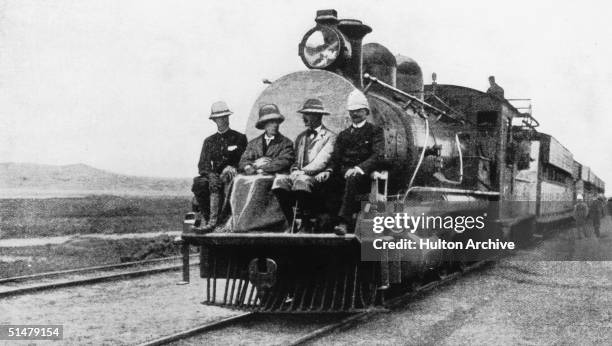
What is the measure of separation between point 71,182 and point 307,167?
4734 cm

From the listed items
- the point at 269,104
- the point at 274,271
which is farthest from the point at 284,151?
the point at 274,271

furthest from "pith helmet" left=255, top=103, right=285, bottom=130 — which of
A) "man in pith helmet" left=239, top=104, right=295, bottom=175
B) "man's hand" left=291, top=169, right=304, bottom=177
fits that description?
"man's hand" left=291, top=169, right=304, bottom=177

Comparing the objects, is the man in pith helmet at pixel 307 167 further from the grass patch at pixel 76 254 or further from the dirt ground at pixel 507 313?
the grass patch at pixel 76 254

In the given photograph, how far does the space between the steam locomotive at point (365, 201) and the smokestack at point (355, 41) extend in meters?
0.01

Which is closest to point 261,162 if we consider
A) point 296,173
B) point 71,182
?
point 296,173

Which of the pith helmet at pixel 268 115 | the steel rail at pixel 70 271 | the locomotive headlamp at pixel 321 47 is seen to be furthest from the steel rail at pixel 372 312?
the steel rail at pixel 70 271

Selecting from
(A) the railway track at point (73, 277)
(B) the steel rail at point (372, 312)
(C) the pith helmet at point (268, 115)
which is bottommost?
(A) the railway track at point (73, 277)

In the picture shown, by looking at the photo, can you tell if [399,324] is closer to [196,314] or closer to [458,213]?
[196,314]

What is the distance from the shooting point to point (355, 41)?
7789mm

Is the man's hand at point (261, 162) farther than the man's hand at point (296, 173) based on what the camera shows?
Yes

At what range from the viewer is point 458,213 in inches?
387

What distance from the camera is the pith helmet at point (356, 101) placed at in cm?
673

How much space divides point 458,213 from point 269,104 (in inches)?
159

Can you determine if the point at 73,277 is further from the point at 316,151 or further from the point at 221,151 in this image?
the point at 316,151
